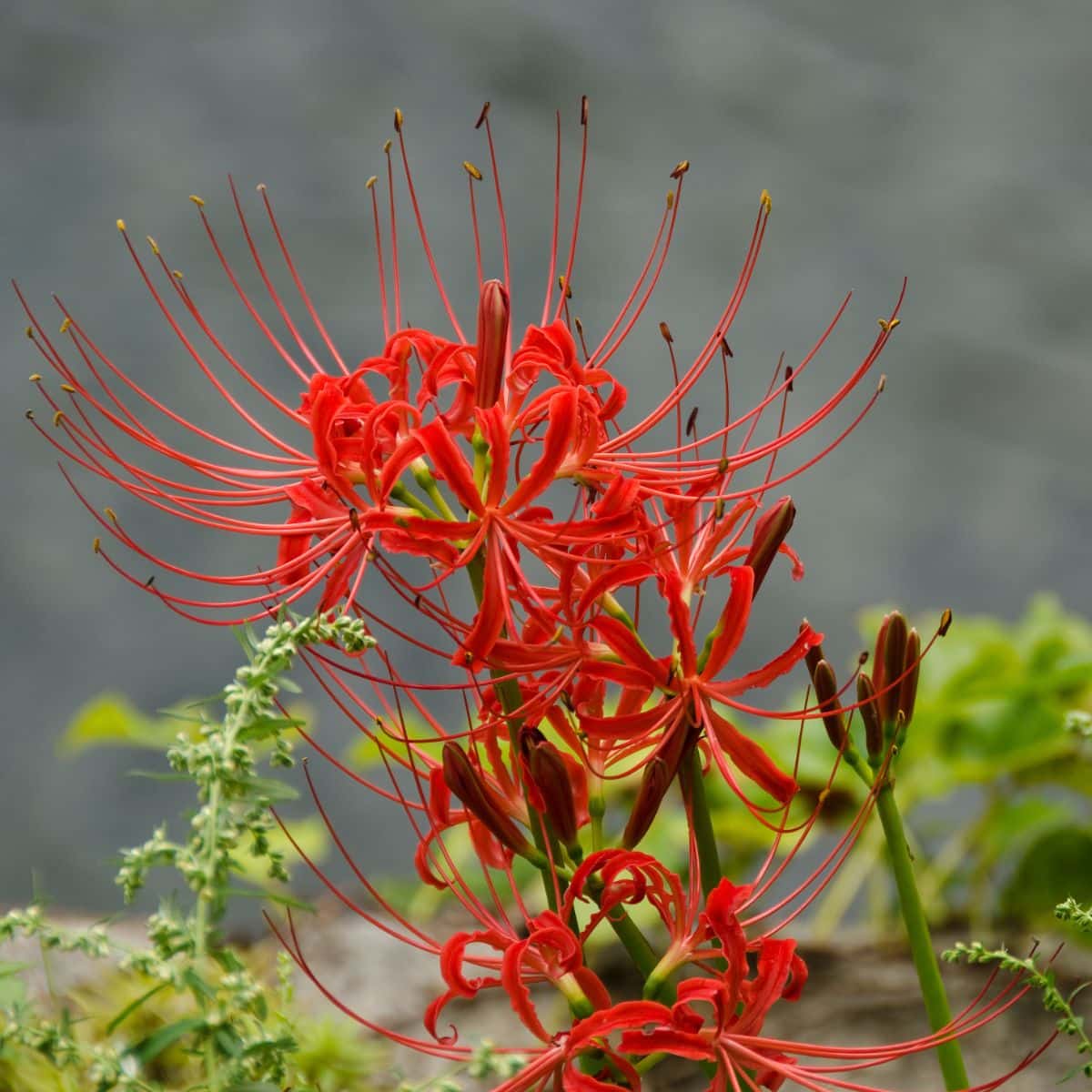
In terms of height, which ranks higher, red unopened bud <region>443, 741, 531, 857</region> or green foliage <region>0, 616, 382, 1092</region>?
red unopened bud <region>443, 741, 531, 857</region>

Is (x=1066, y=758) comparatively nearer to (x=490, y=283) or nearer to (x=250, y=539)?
(x=490, y=283)

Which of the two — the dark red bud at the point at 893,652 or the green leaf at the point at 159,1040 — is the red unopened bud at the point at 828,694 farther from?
the green leaf at the point at 159,1040

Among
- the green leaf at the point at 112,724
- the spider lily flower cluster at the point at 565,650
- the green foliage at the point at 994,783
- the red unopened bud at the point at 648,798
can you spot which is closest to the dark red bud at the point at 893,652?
the spider lily flower cluster at the point at 565,650

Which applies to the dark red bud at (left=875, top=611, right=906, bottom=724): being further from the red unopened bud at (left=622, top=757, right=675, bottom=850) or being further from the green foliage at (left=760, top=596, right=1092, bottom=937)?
the green foliage at (left=760, top=596, right=1092, bottom=937)

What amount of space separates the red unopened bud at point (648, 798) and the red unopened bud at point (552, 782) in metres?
0.02

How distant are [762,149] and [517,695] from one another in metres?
1.83

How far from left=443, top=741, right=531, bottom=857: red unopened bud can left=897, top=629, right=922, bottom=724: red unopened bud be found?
0.17m

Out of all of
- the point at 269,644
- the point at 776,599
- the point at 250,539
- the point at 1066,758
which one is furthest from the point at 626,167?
the point at 269,644

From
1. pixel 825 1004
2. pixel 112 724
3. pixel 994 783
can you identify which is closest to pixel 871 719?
pixel 825 1004

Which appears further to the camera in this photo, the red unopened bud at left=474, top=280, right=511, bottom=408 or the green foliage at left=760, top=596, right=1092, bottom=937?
the green foliage at left=760, top=596, right=1092, bottom=937

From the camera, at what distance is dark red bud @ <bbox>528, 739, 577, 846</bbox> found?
0.49m

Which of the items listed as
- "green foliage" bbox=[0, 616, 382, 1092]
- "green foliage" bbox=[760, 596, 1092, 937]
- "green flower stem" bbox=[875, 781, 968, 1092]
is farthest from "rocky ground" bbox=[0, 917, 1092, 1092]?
"green foliage" bbox=[0, 616, 382, 1092]

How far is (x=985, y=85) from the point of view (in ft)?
6.97

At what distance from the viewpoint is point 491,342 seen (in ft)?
1.70
